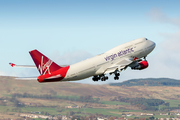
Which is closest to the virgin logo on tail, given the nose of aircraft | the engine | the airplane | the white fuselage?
the airplane

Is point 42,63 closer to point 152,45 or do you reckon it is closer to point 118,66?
point 118,66

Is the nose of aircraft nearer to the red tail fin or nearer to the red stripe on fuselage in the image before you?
the red stripe on fuselage

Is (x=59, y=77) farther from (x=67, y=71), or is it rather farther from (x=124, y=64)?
(x=124, y=64)

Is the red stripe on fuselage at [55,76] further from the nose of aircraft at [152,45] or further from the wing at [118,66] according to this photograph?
the nose of aircraft at [152,45]

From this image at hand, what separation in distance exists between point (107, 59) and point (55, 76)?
1345cm

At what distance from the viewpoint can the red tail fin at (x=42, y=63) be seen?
5869 centimetres

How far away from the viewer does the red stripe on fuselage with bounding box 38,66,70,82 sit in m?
60.3

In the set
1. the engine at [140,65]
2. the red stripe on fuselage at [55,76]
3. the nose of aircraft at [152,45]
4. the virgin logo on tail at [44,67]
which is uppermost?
the nose of aircraft at [152,45]

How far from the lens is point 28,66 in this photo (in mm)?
69500

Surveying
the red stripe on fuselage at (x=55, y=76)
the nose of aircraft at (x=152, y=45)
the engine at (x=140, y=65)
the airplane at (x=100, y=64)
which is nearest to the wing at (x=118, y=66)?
the airplane at (x=100, y=64)

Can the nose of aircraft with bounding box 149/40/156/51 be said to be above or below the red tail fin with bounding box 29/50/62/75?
above

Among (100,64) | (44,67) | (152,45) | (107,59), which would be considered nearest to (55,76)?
(44,67)

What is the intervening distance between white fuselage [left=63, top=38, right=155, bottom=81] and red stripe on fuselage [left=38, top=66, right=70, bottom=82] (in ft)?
3.24

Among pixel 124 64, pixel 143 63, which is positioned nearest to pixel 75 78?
pixel 124 64
